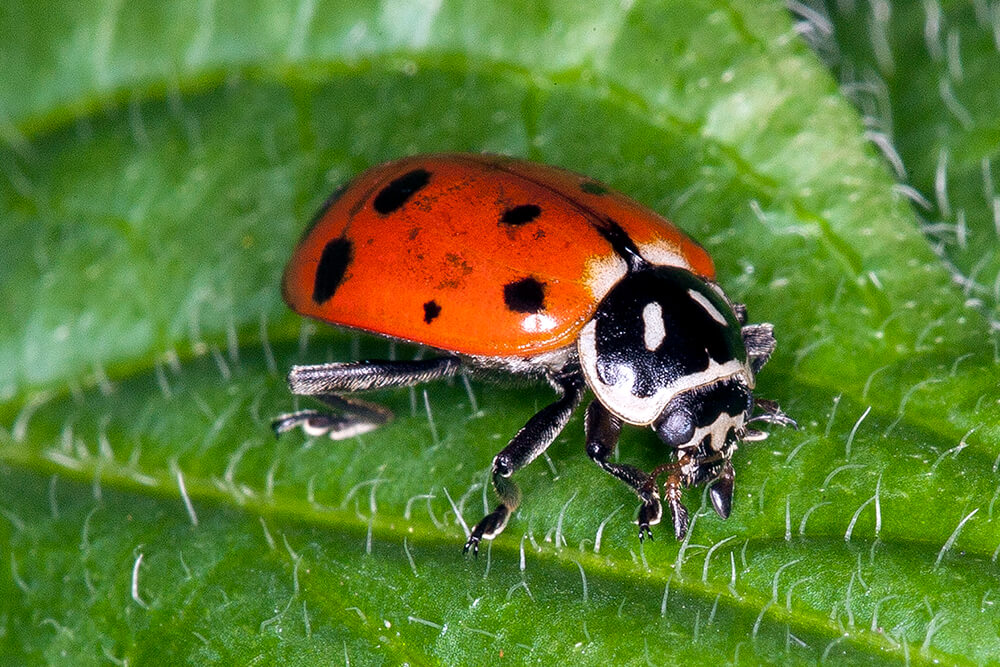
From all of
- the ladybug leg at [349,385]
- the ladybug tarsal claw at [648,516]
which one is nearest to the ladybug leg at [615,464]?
the ladybug tarsal claw at [648,516]

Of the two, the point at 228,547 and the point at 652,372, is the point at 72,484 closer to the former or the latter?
the point at 228,547

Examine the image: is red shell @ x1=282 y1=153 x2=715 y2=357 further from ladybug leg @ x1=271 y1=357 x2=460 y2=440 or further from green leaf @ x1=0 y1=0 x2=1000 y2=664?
green leaf @ x1=0 y1=0 x2=1000 y2=664

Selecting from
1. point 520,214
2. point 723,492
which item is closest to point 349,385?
point 520,214

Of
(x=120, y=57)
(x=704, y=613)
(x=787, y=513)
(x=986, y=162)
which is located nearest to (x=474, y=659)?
(x=704, y=613)

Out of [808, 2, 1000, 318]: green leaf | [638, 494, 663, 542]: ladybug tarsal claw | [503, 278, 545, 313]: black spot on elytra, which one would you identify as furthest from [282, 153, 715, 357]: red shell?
[808, 2, 1000, 318]: green leaf

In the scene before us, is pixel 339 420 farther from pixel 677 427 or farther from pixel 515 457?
pixel 677 427

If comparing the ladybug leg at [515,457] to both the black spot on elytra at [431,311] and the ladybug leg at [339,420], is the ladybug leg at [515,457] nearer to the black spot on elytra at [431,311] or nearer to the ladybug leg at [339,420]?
the black spot on elytra at [431,311]
